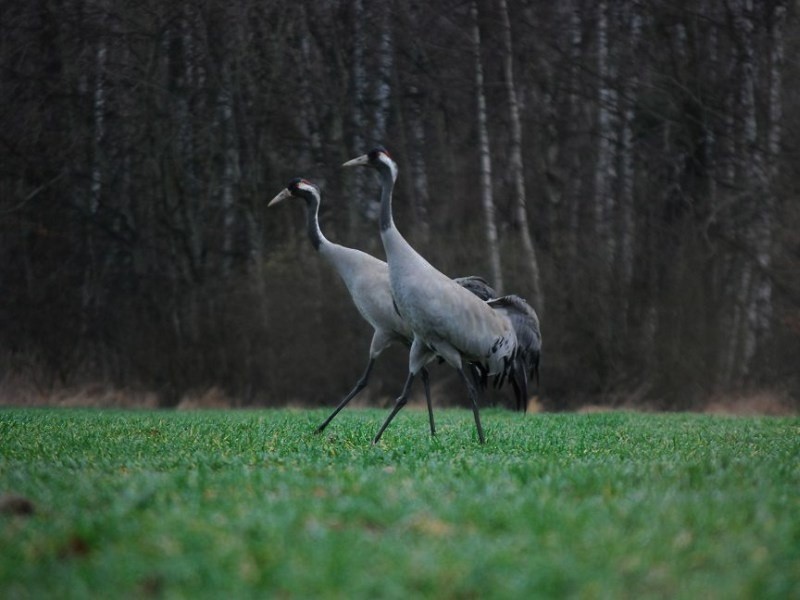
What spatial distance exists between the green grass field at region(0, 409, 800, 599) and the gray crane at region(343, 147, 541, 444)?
3.66 ft

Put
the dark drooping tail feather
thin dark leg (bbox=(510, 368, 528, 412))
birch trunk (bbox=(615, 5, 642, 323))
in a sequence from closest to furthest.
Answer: the dark drooping tail feather < thin dark leg (bbox=(510, 368, 528, 412)) < birch trunk (bbox=(615, 5, 642, 323))

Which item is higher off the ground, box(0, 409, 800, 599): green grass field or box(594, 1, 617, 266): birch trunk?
box(594, 1, 617, 266): birch trunk

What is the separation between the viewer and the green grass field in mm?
3740

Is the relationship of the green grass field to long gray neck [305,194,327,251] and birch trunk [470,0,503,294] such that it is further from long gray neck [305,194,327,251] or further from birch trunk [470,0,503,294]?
birch trunk [470,0,503,294]

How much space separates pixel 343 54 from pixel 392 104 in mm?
1320

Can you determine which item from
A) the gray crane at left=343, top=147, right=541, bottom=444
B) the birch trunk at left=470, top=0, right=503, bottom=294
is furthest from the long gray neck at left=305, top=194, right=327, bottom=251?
the birch trunk at left=470, top=0, right=503, bottom=294

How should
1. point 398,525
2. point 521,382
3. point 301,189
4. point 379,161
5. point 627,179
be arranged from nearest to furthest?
point 398,525 < point 379,161 < point 521,382 < point 301,189 < point 627,179

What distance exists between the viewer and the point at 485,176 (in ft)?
66.2

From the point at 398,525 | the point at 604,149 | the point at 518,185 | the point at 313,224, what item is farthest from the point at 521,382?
the point at 604,149

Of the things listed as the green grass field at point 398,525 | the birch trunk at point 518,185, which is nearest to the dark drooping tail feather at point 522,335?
the green grass field at point 398,525

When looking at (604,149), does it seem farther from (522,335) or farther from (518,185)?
(522,335)

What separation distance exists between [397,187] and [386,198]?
1399 cm

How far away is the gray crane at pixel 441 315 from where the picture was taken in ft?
28.6

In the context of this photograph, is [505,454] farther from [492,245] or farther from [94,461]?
[492,245]
